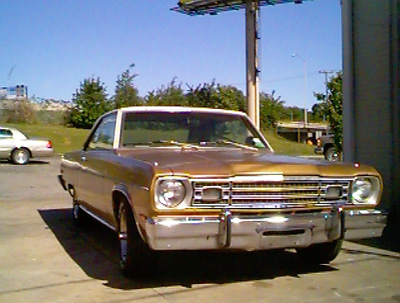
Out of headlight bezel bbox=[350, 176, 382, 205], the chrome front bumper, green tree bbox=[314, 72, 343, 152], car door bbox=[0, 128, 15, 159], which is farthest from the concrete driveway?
car door bbox=[0, 128, 15, 159]

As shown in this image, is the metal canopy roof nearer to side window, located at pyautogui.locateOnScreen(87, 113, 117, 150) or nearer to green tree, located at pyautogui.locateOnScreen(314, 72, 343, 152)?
green tree, located at pyautogui.locateOnScreen(314, 72, 343, 152)

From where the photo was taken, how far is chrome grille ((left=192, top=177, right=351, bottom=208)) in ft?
15.5

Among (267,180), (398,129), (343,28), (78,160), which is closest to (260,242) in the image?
(267,180)

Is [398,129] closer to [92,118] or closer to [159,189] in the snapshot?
[159,189]

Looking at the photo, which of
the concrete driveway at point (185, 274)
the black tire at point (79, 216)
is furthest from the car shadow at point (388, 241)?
the black tire at point (79, 216)

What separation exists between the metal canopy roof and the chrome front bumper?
105ft

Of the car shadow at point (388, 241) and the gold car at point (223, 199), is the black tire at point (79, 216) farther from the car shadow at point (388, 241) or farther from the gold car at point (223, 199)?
the car shadow at point (388, 241)

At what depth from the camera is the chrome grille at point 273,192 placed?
4.73 meters

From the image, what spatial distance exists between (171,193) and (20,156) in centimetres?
1834

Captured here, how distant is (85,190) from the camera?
23.7 ft

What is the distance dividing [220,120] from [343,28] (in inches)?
151

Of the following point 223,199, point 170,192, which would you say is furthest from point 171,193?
point 223,199

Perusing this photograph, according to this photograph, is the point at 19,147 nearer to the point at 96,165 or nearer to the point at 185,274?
the point at 96,165

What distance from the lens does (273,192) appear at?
16.1 ft
